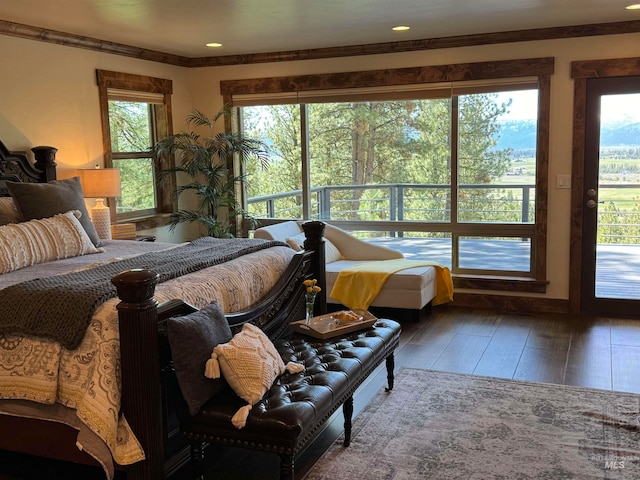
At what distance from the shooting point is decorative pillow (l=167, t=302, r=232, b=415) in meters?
2.46

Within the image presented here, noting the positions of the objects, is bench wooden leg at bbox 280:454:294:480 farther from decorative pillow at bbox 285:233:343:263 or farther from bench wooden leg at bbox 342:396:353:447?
decorative pillow at bbox 285:233:343:263

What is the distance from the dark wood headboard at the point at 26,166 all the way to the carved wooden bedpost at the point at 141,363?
257 centimetres

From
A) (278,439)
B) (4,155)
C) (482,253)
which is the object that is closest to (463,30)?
(482,253)

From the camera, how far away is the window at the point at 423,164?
218 inches

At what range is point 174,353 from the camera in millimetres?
2461

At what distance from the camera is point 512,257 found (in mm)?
5684

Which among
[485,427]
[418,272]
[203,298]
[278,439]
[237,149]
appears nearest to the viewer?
[278,439]

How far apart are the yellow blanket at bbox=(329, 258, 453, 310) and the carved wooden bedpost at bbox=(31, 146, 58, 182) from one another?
2440 millimetres

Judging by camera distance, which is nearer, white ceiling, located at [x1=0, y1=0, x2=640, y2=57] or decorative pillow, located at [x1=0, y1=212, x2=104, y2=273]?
decorative pillow, located at [x1=0, y1=212, x2=104, y2=273]

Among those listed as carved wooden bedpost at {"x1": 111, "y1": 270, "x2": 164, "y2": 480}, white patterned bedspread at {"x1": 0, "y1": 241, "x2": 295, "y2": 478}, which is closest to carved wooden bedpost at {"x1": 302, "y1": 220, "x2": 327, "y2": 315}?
white patterned bedspread at {"x1": 0, "y1": 241, "x2": 295, "y2": 478}

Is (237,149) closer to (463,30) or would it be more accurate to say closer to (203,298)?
(463,30)

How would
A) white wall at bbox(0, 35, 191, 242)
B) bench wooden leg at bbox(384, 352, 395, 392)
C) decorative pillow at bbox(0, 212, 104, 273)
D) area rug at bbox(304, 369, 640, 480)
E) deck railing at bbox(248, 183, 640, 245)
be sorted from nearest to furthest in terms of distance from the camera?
area rug at bbox(304, 369, 640, 480)
decorative pillow at bbox(0, 212, 104, 273)
bench wooden leg at bbox(384, 352, 395, 392)
white wall at bbox(0, 35, 191, 242)
deck railing at bbox(248, 183, 640, 245)

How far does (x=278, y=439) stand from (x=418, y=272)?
3.03 metres

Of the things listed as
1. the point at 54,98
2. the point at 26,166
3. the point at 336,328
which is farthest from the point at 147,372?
the point at 54,98
